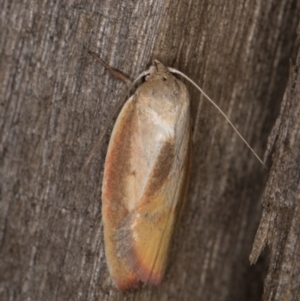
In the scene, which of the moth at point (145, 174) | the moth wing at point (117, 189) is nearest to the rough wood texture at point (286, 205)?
the moth at point (145, 174)

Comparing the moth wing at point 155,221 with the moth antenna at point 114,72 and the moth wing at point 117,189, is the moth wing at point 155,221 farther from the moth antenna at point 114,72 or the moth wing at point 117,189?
the moth antenna at point 114,72

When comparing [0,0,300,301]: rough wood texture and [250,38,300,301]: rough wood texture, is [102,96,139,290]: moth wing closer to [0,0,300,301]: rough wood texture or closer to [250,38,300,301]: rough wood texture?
[0,0,300,301]: rough wood texture

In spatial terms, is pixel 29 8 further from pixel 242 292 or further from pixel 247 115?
pixel 242 292

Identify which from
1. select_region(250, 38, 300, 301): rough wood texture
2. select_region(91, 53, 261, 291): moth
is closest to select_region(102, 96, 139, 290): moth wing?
select_region(91, 53, 261, 291): moth

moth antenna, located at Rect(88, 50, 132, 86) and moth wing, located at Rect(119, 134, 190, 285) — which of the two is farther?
moth wing, located at Rect(119, 134, 190, 285)

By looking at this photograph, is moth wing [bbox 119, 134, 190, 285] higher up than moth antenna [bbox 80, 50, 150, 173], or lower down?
lower down

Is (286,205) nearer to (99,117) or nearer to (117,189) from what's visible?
(117,189)
